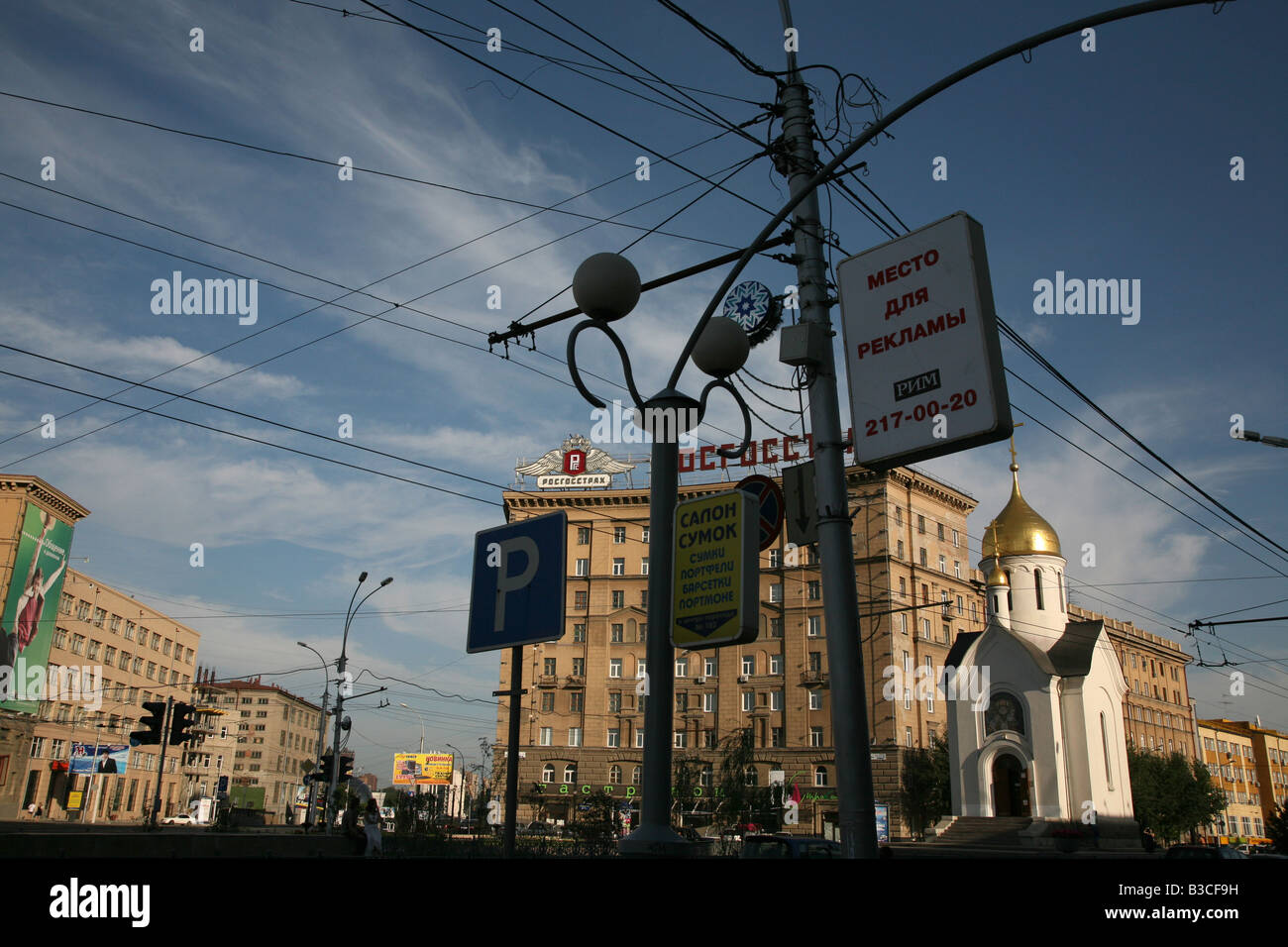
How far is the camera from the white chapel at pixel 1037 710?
44.2 metres

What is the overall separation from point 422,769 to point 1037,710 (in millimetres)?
74034

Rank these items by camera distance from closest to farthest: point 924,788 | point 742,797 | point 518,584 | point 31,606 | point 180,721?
point 518,584
point 180,721
point 742,797
point 924,788
point 31,606

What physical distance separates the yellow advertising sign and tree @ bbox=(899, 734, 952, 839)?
169ft

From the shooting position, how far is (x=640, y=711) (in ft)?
207

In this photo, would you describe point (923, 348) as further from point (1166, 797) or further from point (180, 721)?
point (1166, 797)

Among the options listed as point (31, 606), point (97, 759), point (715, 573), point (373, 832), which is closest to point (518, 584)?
point (715, 573)

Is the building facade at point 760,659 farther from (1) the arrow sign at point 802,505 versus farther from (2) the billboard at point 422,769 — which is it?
(1) the arrow sign at point 802,505

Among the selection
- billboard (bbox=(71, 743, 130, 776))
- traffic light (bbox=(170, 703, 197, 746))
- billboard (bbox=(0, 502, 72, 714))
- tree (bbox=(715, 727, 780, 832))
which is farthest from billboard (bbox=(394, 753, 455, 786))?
traffic light (bbox=(170, 703, 197, 746))

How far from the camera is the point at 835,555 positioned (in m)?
7.59

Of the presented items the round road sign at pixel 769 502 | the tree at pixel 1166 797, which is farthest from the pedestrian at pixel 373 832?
the tree at pixel 1166 797

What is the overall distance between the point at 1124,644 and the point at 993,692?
143ft

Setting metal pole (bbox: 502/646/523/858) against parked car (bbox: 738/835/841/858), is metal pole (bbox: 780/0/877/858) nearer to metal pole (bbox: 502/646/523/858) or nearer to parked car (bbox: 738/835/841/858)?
metal pole (bbox: 502/646/523/858)
